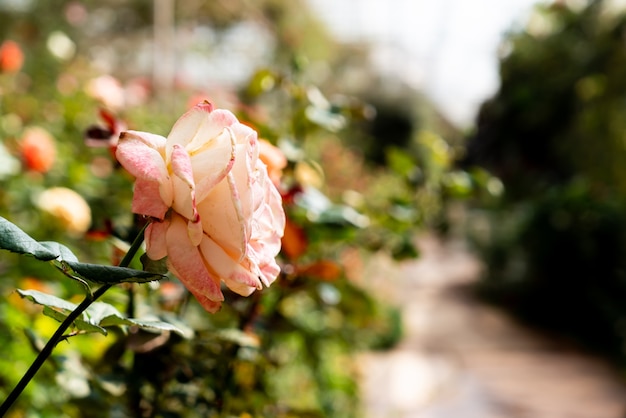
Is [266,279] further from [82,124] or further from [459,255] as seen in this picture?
[459,255]

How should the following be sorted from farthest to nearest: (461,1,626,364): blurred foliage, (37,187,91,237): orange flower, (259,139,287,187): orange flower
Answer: (461,1,626,364): blurred foliage
(37,187,91,237): orange flower
(259,139,287,187): orange flower

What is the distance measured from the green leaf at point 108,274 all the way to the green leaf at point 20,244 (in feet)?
0.04

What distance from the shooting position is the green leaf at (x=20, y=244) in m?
0.29

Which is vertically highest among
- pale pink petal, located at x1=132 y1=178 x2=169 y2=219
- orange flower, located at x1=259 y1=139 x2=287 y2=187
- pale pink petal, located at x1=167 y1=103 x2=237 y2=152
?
orange flower, located at x1=259 y1=139 x2=287 y2=187

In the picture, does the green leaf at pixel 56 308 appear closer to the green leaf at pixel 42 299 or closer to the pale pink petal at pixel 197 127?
the green leaf at pixel 42 299

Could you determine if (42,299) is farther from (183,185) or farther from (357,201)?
(357,201)

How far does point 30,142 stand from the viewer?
1157mm

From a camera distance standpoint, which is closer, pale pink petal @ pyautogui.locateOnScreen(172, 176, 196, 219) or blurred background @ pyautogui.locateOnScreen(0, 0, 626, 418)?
pale pink petal @ pyautogui.locateOnScreen(172, 176, 196, 219)

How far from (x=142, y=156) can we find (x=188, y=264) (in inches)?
2.4

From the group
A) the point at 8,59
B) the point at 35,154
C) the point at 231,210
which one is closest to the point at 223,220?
the point at 231,210

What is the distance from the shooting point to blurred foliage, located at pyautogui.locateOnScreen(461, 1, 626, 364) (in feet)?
13.9

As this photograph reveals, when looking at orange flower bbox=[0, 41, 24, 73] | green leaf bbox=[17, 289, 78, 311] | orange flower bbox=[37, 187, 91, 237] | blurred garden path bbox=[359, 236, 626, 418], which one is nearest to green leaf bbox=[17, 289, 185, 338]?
green leaf bbox=[17, 289, 78, 311]

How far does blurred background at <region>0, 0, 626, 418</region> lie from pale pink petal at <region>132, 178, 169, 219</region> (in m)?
0.19

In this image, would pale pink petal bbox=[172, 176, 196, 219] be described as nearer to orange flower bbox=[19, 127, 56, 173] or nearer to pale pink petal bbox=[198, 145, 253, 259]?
pale pink petal bbox=[198, 145, 253, 259]
